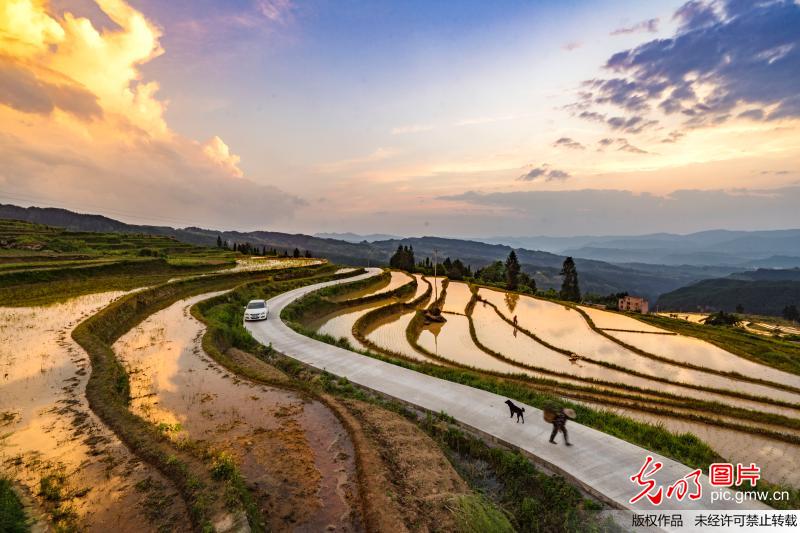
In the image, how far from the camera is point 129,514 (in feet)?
20.4

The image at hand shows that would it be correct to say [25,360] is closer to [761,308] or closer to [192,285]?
[192,285]

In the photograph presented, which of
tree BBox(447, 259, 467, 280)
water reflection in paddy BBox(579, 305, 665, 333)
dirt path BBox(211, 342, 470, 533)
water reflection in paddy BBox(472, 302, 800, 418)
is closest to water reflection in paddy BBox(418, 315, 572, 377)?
water reflection in paddy BBox(472, 302, 800, 418)

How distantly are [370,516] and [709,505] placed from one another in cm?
666

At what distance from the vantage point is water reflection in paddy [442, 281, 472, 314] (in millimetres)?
33691

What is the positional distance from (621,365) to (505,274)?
58.0 metres

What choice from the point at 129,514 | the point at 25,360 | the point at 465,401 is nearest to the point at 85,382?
the point at 25,360

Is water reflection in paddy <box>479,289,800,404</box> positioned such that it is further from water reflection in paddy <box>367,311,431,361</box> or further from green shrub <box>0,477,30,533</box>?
green shrub <box>0,477,30,533</box>

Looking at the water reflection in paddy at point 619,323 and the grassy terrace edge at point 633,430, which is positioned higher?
the grassy terrace edge at point 633,430

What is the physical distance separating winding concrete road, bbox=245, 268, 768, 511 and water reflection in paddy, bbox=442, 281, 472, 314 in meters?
18.9

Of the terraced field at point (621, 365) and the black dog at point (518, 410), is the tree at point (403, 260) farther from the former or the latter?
the black dog at point (518, 410)

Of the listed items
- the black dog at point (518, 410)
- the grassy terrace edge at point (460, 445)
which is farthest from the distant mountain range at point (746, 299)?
the grassy terrace edge at point (460, 445)

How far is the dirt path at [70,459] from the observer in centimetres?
623

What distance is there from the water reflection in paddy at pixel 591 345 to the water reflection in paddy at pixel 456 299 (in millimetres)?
3642

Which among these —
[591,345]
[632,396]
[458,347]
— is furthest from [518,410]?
[591,345]
